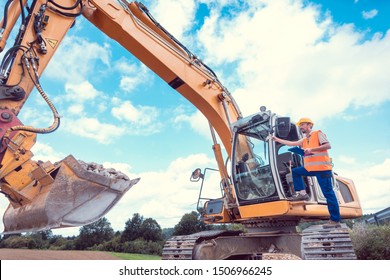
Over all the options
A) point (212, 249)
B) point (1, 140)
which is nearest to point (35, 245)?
point (212, 249)

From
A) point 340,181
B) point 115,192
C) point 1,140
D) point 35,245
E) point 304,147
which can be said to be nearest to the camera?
point 1,140

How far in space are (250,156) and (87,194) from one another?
7.93 ft

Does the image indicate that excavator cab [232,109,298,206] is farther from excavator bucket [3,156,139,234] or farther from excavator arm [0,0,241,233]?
excavator bucket [3,156,139,234]

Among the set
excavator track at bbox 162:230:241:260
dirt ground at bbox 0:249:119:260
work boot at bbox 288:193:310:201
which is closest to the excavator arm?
excavator track at bbox 162:230:241:260

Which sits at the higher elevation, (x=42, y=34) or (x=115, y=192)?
(x=42, y=34)

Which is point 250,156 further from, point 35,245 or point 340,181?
point 35,245

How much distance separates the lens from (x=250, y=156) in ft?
16.6

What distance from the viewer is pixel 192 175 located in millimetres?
5637

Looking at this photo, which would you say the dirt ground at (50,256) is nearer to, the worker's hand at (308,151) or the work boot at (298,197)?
the work boot at (298,197)

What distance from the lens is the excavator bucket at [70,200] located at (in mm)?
3318

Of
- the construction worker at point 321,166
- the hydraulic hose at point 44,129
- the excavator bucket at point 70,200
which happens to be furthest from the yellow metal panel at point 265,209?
the hydraulic hose at point 44,129

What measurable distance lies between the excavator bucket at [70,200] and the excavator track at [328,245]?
205 cm

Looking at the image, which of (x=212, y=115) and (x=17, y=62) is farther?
(x=212, y=115)

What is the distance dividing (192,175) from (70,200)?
98.1 inches
